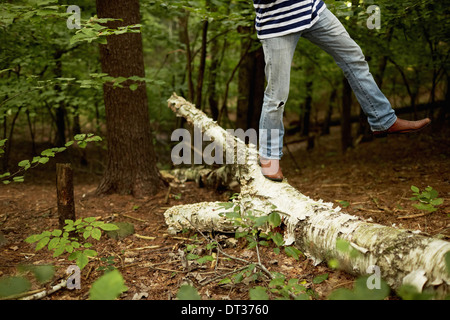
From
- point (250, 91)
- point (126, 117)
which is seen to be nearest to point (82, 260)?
point (126, 117)

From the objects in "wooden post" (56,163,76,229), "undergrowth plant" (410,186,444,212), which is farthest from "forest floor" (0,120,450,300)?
"wooden post" (56,163,76,229)

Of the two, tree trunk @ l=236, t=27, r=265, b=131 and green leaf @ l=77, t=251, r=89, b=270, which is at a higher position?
tree trunk @ l=236, t=27, r=265, b=131

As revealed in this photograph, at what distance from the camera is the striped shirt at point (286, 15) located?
244 cm

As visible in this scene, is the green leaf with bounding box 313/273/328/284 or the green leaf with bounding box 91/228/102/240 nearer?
the green leaf with bounding box 313/273/328/284

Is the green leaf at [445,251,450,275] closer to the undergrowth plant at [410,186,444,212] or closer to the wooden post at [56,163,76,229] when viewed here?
the undergrowth plant at [410,186,444,212]

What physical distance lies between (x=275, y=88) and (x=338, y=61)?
0.63 m

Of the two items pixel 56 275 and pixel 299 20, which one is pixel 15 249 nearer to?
pixel 56 275

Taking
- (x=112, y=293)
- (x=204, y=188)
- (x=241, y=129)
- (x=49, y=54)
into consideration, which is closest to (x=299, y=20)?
(x=112, y=293)

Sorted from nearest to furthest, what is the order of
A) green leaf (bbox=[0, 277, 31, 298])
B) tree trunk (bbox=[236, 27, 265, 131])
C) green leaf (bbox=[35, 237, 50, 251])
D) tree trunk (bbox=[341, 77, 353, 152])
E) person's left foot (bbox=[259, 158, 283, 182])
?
green leaf (bbox=[0, 277, 31, 298])
green leaf (bbox=[35, 237, 50, 251])
person's left foot (bbox=[259, 158, 283, 182])
tree trunk (bbox=[236, 27, 265, 131])
tree trunk (bbox=[341, 77, 353, 152])

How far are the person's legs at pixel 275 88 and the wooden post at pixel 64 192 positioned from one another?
1766 mm

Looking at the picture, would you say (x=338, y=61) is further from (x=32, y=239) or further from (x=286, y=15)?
(x=32, y=239)

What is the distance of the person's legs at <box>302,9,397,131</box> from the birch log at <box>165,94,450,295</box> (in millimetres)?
960

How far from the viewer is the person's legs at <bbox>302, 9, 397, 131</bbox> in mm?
2586

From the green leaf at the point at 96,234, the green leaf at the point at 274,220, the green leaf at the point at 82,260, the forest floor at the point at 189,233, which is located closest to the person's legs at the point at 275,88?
the forest floor at the point at 189,233
